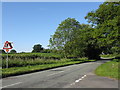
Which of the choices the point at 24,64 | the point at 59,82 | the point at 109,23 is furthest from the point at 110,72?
the point at 24,64

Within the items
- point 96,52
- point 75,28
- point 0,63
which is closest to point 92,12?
point 0,63

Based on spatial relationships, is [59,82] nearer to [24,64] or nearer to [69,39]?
[24,64]

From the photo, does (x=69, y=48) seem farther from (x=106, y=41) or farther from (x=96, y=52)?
(x=106, y=41)

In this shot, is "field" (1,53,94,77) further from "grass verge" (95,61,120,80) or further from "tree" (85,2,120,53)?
"tree" (85,2,120,53)

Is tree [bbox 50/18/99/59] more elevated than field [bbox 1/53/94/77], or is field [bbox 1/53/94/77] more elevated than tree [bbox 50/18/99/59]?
tree [bbox 50/18/99/59]

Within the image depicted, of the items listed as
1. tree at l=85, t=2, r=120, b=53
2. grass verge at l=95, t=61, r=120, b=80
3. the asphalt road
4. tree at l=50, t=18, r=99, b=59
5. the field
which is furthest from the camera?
tree at l=50, t=18, r=99, b=59

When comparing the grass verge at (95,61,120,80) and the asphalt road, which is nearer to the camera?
the asphalt road

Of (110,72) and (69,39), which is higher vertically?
(69,39)

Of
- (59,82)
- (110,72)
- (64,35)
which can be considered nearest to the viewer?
(59,82)

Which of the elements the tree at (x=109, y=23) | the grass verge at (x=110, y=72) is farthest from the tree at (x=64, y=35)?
the grass verge at (x=110, y=72)

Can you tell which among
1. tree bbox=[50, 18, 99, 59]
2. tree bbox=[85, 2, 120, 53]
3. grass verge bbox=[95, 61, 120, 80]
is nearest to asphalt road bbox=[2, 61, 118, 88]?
grass verge bbox=[95, 61, 120, 80]

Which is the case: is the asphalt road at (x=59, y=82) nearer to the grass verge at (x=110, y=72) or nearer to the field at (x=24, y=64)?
the grass verge at (x=110, y=72)

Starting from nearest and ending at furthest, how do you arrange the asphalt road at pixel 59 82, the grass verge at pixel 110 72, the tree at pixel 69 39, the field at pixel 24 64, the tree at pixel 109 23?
the asphalt road at pixel 59 82 → the grass verge at pixel 110 72 → the field at pixel 24 64 → the tree at pixel 109 23 → the tree at pixel 69 39

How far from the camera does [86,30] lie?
39.9m
